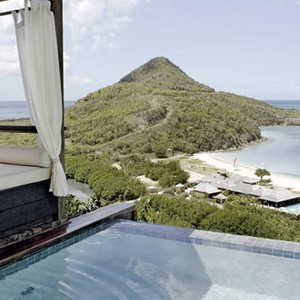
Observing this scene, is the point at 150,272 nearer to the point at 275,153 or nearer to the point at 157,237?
the point at 157,237

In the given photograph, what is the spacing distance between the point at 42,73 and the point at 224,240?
185 cm

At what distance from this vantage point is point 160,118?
33.9 meters

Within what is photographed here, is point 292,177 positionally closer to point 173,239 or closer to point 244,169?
point 244,169

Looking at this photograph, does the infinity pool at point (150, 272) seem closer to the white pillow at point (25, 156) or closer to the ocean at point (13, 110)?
the white pillow at point (25, 156)

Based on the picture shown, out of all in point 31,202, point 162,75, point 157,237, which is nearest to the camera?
point 31,202

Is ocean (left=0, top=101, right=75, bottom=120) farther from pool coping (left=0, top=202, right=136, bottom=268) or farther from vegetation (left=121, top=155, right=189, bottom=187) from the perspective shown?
vegetation (left=121, top=155, right=189, bottom=187)

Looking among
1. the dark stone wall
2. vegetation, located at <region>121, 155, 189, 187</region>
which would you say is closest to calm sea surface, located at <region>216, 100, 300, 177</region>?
vegetation, located at <region>121, 155, 189, 187</region>

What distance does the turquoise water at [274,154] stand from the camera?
94.7 feet

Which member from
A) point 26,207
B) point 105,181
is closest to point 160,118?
point 105,181

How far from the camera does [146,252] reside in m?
3.28

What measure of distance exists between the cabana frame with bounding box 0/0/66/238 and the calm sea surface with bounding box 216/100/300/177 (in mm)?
24645

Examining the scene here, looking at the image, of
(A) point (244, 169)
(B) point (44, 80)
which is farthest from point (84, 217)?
(A) point (244, 169)

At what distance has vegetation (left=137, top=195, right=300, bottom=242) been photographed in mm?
10188

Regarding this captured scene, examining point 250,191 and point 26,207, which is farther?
point 250,191
